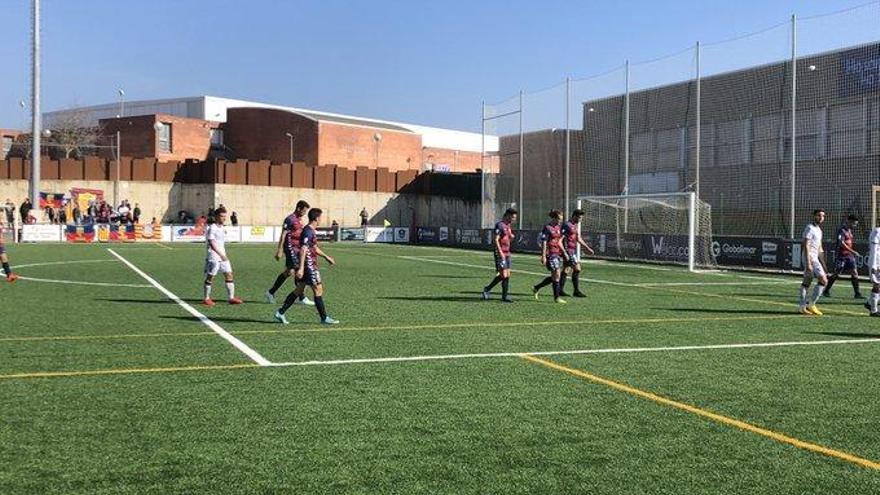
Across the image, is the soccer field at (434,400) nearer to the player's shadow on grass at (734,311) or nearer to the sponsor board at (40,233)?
the player's shadow on grass at (734,311)

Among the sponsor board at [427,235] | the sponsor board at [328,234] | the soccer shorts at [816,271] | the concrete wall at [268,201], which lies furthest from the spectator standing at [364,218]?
the soccer shorts at [816,271]

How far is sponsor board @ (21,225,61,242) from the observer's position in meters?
46.3

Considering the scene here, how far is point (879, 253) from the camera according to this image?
609 inches

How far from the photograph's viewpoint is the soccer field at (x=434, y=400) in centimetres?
541

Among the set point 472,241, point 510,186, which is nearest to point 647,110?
point 510,186

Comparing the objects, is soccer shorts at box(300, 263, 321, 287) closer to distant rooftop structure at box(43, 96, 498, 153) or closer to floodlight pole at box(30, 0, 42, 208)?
floodlight pole at box(30, 0, 42, 208)

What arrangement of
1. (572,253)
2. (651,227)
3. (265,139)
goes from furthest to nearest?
(265,139), (651,227), (572,253)

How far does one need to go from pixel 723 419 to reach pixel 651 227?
94.1 feet

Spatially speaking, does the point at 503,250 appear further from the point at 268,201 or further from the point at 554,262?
the point at 268,201

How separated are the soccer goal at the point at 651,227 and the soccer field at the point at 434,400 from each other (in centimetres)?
1699

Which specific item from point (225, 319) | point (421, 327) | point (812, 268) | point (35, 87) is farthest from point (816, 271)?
point (35, 87)

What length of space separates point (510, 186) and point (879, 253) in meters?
32.3

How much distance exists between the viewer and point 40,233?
46.8 m

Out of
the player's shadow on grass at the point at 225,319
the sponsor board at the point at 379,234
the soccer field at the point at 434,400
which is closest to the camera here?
the soccer field at the point at 434,400
